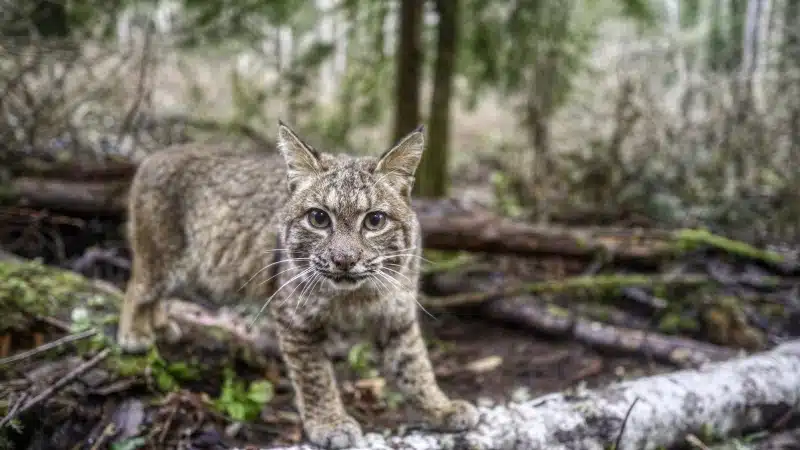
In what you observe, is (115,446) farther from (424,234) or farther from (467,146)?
(467,146)

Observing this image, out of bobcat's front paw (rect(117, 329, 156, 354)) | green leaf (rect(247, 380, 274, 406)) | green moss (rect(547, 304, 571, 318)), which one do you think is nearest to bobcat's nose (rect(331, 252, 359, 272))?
green leaf (rect(247, 380, 274, 406))

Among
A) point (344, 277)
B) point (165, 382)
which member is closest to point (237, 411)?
point (165, 382)

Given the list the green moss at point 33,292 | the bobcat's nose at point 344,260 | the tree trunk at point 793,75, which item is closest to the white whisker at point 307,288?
the bobcat's nose at point 344,260

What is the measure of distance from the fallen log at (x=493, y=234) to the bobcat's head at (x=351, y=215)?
2620 mm

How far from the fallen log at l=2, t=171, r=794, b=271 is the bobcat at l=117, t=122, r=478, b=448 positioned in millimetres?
2049

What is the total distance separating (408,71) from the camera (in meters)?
7.96

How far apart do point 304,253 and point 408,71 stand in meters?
5.18

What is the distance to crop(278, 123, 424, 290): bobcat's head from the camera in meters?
3.10

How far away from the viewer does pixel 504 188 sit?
9.02m

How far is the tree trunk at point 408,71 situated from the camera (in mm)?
7803

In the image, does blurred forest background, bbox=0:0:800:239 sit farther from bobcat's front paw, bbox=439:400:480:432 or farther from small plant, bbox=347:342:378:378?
bobcat's front paw, bbox=439:400:480:432

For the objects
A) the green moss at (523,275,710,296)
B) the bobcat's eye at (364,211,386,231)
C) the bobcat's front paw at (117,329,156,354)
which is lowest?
the bobcat's front paw at (117,329,156,354)

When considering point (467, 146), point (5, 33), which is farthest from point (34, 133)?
point (467, 146)

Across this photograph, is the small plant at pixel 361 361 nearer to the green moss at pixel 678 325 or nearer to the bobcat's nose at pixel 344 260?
the bobcat's nose at pixel 344 260
